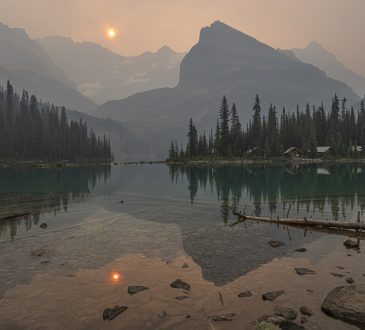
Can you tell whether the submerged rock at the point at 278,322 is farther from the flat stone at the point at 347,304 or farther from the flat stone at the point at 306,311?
the flat stone at the point at 347,304

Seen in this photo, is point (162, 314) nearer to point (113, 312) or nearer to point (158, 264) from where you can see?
point (113, 312)

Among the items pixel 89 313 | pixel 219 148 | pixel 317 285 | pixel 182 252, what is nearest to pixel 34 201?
pixel 182 252

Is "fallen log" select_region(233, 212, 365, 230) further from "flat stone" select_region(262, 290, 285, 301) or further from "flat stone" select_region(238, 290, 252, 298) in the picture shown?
"flat stone" select_region(238, 290, 252, 298)

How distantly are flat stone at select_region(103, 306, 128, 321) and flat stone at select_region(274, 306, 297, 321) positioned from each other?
7231 millimetres

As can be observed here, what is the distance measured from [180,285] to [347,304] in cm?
858

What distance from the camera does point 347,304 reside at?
630 inches

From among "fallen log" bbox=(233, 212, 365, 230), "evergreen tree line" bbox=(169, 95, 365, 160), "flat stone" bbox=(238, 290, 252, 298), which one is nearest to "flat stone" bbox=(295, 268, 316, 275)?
"flat stone" bbox=(238, 290, 252, 298)

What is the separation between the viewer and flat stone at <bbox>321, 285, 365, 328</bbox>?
15.2 m

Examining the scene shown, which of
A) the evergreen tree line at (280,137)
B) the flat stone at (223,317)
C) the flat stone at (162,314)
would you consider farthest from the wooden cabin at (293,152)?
the flat stone at (162,314)

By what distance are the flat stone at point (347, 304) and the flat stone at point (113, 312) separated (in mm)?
9502

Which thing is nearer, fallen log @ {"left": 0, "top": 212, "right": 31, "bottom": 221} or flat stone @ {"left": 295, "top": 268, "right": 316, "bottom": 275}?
flat stone @ {"left": 295, "top": 268, "right": 316, "bottom": 275}

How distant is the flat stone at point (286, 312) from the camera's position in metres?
15.7

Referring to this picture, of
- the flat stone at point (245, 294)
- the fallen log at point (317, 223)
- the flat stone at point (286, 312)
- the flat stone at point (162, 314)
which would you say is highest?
the fallen log at point (317, 223)

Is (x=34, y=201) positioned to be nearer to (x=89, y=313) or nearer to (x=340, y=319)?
(x=89, y=313)
